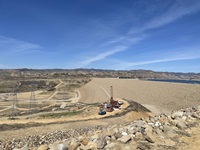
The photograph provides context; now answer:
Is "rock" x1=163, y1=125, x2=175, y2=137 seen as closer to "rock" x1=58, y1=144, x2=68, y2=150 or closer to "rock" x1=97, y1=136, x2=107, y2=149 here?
"rock" x1=97, y1=136, x2=107, y2=149

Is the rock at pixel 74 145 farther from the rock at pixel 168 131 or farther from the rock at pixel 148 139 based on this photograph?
the rock at pixel 168 131

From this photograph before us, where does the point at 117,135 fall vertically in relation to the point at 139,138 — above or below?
above

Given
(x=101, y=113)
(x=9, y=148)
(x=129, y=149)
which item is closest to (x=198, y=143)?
(x=129, y=149)

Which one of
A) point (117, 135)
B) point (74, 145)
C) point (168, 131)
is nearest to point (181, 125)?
point (168, 131)

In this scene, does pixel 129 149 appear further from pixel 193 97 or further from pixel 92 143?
pixel 193 97

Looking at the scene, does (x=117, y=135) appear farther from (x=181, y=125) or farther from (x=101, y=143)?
(x=181, y=125)

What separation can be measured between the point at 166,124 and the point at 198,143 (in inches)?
93.5

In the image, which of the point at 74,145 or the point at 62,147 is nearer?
the point at 62,147

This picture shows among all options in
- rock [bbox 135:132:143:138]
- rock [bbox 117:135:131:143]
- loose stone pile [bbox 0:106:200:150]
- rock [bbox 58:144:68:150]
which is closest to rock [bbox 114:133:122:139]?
loose stone pile [bbox 0:106:200:150]

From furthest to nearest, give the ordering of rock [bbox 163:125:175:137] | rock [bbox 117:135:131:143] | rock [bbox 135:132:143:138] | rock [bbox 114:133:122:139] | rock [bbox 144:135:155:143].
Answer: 1. rock [bbox 163:125:175:137]
2. rock [bbox 135:132:143:138]
3. rock [bbox 114:133:122:139]
4. rock [bbox 144:135:155:143]
5. rock [bbox 117:135:131:143]

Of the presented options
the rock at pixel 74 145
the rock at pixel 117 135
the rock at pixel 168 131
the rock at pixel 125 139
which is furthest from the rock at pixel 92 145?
the rock at pixel 168 131

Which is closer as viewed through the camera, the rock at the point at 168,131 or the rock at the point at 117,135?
the rock at the point at 117,135

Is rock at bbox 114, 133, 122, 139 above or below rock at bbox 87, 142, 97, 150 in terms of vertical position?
above

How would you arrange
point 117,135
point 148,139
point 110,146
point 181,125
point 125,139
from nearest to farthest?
point 110,146, point 125,139, point 148,139, point 117,135, point 181,125
